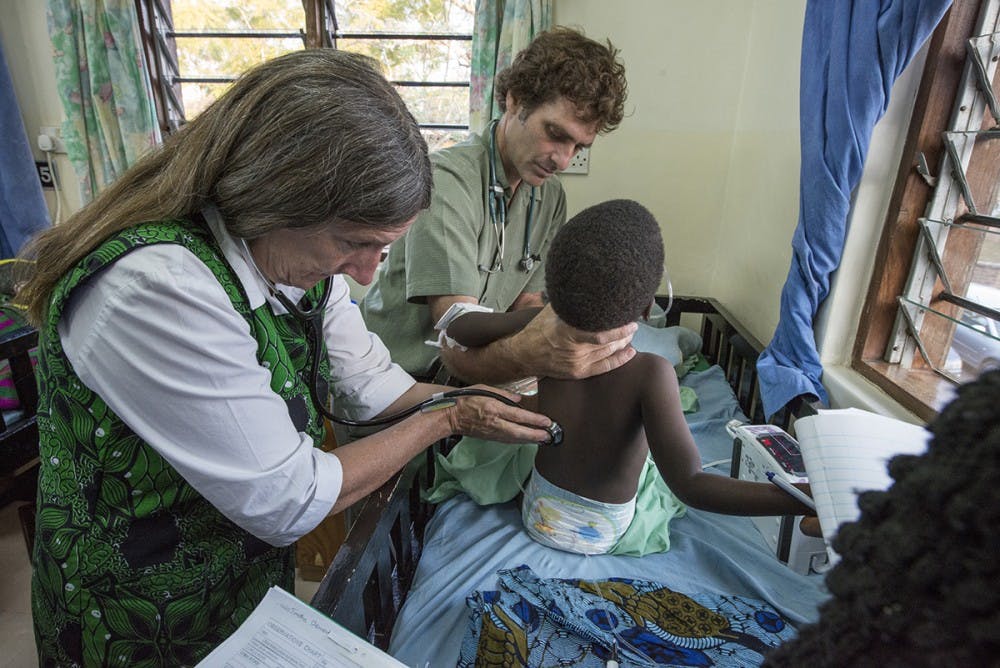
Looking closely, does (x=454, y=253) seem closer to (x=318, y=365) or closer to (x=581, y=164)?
(x=318, y=365)

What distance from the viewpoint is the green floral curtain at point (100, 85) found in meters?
2.64

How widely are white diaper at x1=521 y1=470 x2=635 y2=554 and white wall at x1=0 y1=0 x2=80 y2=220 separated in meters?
3.23

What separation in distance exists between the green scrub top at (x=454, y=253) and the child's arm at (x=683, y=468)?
49 centimetres

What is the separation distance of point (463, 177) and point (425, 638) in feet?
3.30

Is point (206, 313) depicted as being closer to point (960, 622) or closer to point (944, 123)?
point (960, 622)

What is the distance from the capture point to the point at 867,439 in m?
0.65

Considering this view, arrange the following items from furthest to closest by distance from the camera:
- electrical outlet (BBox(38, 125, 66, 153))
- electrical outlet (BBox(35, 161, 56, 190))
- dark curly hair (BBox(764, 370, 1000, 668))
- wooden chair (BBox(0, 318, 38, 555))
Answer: electrical outlet (BBox(35, 161, 56, 190)) → electrical outlet (BBox(38, 125, 66, 153)) → wooden chair (BBox(0, 318, 38, 555)) → dark curly hair (BBox(764, 370, 1000, 668))

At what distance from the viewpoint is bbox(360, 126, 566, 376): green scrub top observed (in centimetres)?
129

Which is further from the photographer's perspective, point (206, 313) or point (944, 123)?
point (944, 123)

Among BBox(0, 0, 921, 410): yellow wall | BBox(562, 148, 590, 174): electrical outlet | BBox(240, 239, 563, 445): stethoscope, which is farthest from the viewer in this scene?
BBox(562, 148, 590, 174): electrical outlet

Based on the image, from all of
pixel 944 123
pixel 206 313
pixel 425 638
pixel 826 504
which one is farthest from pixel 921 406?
pixel 206 313

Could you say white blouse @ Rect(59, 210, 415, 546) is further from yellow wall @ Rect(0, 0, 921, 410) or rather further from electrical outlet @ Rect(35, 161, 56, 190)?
electrical outlet @ Rect(35, 161, 56, 190)

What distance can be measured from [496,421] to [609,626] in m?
0.40

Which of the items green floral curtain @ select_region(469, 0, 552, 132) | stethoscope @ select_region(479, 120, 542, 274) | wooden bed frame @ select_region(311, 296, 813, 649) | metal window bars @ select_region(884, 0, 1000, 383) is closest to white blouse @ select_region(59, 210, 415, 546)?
wooden bed frame @ select_region(311, 296, 813, 649)
